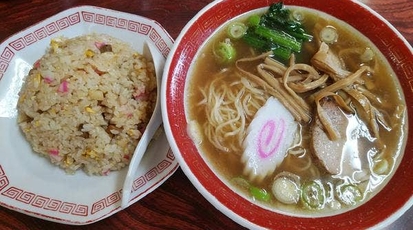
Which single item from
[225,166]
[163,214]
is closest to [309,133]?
[225,166]

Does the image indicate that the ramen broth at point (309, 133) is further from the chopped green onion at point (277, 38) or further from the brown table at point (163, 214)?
the brown table at point (163, 214)

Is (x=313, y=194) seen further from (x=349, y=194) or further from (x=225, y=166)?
(x=225, y=166)

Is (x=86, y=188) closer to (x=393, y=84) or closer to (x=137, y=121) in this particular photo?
(x=137, y=121)

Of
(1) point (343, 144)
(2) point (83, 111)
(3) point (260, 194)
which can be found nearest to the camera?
(3) point (260, 194)

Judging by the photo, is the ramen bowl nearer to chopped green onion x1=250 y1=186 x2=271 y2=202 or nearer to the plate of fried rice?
chopped green onion x1=250 y1=186 x2=271 y2=202

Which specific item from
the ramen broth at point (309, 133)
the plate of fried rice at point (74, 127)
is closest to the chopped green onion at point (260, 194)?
the ramen broth at point (309, 133)

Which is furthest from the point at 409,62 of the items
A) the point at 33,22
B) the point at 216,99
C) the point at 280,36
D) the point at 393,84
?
the point at 33,22
